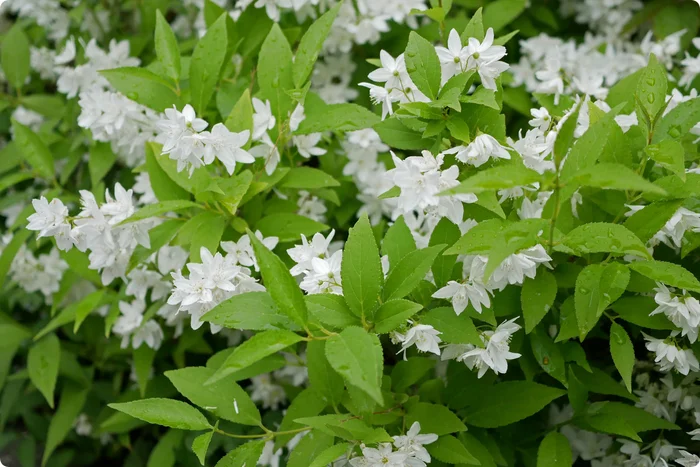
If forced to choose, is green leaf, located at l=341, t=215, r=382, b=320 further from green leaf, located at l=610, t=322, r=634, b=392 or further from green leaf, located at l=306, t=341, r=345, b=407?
green leaf, located at l=610, t=322, r=634, b=392

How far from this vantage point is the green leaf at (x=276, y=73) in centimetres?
174

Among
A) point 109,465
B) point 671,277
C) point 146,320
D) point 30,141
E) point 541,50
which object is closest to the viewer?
point 671,277

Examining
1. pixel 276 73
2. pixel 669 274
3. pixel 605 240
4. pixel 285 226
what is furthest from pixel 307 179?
pixel 669 274

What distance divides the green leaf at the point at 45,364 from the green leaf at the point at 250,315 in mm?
1142

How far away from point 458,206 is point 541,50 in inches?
61.0

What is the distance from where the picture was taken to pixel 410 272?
4.31 ft

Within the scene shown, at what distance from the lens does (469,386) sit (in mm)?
1573

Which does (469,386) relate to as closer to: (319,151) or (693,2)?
(319,151)

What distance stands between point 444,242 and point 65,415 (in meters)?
1.71

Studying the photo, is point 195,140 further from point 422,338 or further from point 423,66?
point 422,338

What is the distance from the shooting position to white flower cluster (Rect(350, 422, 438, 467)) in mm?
1303

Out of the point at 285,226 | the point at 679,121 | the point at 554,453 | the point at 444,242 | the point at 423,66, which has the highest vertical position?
the point at 423,66

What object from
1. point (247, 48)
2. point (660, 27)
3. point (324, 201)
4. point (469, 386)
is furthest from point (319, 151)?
point (660, 27)

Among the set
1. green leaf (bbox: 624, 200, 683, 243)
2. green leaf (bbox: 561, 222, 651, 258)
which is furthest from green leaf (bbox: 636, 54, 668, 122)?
green leaf (bbox: 561, 222, 651, 258)
